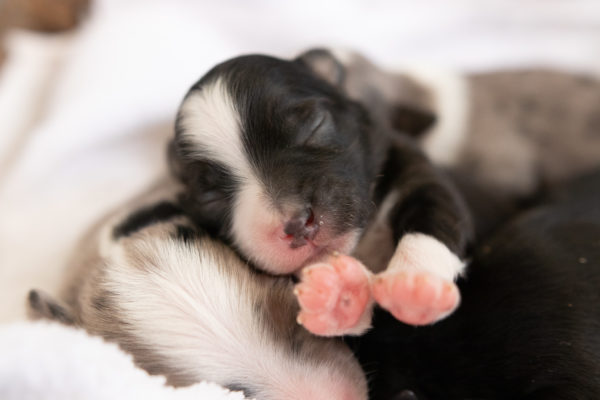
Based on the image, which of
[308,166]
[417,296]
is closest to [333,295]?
[417,296]

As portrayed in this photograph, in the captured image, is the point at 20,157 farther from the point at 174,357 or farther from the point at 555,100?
the point at 555,100

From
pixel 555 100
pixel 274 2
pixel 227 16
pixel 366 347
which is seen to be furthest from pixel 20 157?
pixel 555 100

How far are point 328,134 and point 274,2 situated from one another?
1.84 metres

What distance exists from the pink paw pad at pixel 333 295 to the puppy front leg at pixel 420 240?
0.19ft

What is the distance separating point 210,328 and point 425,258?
0.68 metres

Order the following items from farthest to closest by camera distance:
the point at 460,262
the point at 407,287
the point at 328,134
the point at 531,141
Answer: the point at 531,141 < the point at 328,134 < the point at 460,262 < the point at 407,287

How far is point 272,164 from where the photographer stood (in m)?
1.95

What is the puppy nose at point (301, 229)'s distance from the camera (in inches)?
71.1

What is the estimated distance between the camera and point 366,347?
207 cm

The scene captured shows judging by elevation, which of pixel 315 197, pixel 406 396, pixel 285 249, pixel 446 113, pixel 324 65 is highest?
pixel 324 65

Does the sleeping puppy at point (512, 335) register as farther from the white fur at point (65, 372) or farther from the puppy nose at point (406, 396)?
the white fur at point (65, 372)

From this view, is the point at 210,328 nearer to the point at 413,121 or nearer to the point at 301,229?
the point at 301,229

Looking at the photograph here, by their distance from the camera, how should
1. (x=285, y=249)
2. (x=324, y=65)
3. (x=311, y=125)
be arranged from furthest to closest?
(x=324, y=65), (x=311, y=125), (x=285, y=249)

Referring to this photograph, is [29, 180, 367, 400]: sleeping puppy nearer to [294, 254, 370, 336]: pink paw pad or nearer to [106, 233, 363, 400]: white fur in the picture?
[106, 233, 363, 400]: white fur
